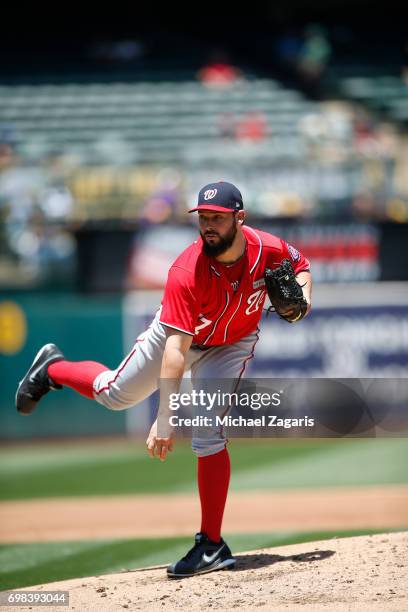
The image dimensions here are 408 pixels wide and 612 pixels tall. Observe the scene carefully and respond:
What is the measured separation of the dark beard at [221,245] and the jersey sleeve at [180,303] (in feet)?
0.46

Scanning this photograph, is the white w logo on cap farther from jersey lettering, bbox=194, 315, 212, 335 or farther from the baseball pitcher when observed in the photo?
jersey lettering, bbox=194, 315, 212, 335

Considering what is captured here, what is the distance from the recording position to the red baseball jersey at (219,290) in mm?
4051

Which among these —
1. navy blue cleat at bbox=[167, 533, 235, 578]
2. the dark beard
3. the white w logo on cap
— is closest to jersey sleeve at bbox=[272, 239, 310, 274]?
the dark beard

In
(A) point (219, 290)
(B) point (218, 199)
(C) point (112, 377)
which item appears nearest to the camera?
→ (B) point (218, 199)

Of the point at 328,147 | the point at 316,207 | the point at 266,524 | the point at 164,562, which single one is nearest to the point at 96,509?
the point at 266,524

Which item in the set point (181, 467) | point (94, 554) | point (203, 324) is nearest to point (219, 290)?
point (203, 324)

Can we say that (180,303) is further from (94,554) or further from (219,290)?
(94,554)

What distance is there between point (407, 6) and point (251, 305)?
1424 cm

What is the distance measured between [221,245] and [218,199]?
0.21 m

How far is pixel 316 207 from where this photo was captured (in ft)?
36.6

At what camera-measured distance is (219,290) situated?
4.20 m

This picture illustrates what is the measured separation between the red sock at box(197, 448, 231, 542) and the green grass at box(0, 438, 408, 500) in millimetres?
3328

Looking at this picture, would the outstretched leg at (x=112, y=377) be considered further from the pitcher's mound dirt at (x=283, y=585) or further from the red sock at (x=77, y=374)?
the pitcher's mound dirt at (x=283, y=585)

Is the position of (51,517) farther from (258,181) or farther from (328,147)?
(328,147)
